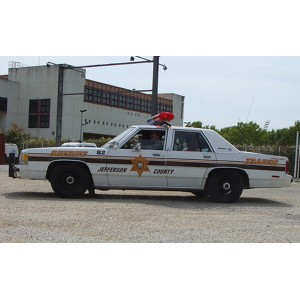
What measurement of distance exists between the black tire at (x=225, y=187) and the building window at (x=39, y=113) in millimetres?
51949

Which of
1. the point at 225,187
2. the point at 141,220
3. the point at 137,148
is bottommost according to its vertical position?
the point at 141,220

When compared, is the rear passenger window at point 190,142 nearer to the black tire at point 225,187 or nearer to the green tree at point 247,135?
the black tire at point 225,187

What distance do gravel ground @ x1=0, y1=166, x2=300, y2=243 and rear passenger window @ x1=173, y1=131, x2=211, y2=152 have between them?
1.21 m

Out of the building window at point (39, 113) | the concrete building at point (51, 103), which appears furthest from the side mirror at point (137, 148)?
the building window at point (39, 113)

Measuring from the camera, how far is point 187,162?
1059cm

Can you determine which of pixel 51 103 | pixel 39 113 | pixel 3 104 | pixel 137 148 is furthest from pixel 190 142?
pixel 3 104

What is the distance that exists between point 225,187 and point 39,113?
53.7 m

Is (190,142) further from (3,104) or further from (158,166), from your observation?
(3,104)

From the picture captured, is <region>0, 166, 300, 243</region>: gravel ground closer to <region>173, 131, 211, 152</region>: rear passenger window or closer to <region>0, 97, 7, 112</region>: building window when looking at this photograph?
<region>173, 131, 211, 152</region>: rear passenger window

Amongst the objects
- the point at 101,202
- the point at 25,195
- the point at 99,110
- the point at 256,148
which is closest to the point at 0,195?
the point at 25,195

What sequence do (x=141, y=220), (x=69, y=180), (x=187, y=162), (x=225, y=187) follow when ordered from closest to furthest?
(x=141, y=220)
(x=69, y=180)
(x=187, y=162)
(x=225, y=187)

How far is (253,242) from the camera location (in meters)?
6.11

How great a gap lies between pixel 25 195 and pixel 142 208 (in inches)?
124

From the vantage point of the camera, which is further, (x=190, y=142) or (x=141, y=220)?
(x=190, y=142)
